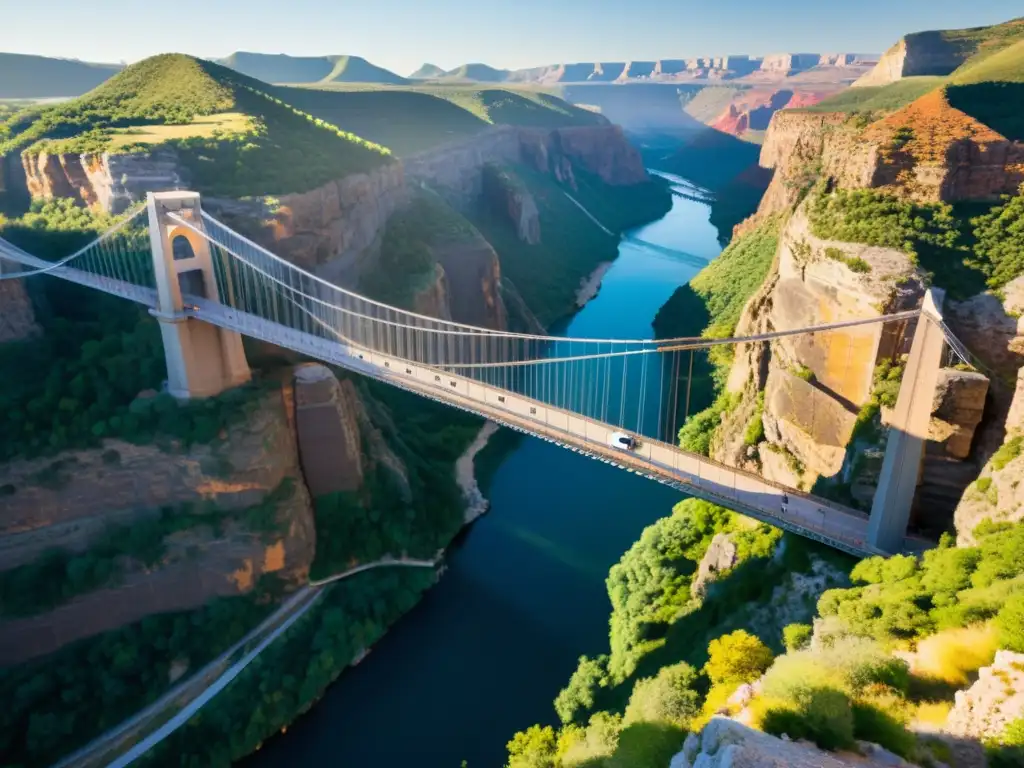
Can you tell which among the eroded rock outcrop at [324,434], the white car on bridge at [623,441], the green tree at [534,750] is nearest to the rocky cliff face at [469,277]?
the eroded rock outcrop at [324,434]

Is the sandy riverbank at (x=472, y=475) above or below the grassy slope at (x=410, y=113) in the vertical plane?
below

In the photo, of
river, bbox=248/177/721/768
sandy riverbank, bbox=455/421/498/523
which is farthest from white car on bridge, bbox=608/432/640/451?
sandy riverbank, bbox=455/421/498/523

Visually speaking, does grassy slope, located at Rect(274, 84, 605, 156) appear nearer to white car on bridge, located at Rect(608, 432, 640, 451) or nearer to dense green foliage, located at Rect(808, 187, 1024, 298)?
dense green foliage, located at Rect(808, 187, 1024, 298)

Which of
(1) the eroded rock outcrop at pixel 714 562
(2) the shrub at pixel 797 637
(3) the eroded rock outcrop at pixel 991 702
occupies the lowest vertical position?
(1) the eroded rock outcrop at pixel 714 562

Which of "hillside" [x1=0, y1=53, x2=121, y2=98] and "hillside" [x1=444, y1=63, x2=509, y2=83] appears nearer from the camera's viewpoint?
"hillside" [x1=0, y1=53, x2=121, y2=98]

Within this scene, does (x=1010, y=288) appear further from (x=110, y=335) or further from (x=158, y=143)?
(x=158, y=143)

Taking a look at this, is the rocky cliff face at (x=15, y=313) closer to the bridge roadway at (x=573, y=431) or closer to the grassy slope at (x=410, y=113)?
the bridge roadway at (x=573, y=431)

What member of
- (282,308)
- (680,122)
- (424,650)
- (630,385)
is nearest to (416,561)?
(424,650)
